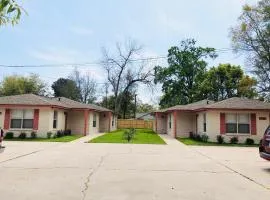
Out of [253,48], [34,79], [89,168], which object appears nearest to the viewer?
[89,168]

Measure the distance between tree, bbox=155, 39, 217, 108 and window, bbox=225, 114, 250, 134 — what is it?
25.0 metres

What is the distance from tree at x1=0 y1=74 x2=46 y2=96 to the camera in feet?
174

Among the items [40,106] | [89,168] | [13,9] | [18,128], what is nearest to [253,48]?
[40,106]

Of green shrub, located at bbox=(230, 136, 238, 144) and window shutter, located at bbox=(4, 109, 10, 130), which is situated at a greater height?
window shutter, located at bbox=(4, 109, 10, 130)

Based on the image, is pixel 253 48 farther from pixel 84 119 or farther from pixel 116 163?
pixel 116 163

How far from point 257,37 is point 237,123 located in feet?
32.6

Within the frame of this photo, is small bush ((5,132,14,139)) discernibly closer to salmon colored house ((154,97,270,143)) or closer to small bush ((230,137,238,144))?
salmon colored house ((154,97,270,143))

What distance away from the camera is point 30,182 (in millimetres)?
7434

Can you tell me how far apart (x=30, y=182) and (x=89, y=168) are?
8.57 feet

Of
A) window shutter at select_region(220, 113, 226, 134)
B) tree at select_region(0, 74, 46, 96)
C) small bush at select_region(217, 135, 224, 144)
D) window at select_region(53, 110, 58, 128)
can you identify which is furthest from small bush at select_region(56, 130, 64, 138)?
tree at select_region(0, 74, 46, 96)

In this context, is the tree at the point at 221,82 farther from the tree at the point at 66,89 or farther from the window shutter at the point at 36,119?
the window shutter at the point at 36,119

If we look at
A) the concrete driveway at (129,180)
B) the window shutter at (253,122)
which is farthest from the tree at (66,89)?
the concrete driveway at (129,180)

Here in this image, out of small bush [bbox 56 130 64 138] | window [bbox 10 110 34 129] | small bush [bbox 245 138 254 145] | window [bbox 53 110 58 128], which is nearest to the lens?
small bush [bbox 245 138 254 145]

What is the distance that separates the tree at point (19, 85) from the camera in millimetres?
52906
